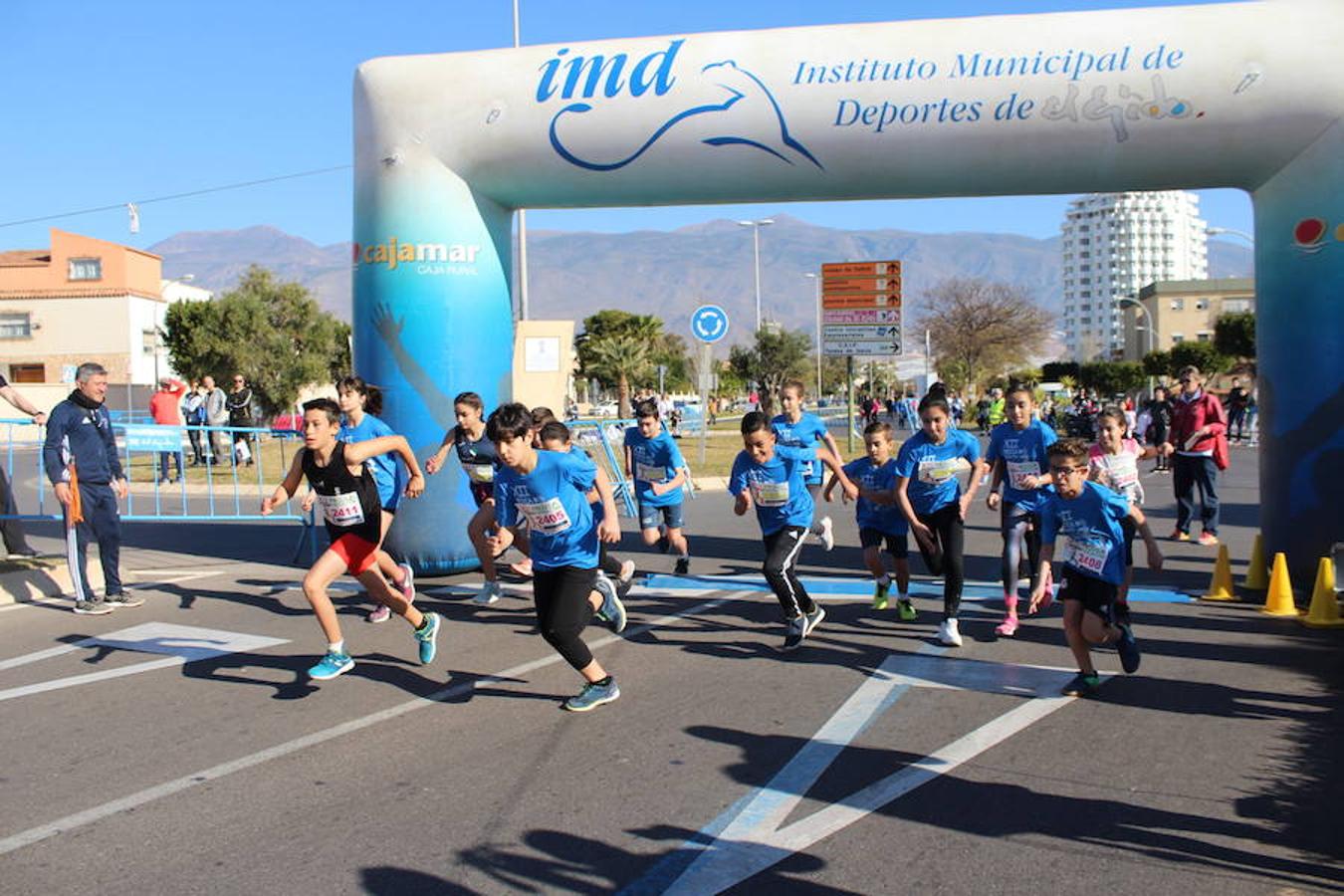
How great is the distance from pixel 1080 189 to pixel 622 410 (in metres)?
24.9

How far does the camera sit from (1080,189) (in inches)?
394

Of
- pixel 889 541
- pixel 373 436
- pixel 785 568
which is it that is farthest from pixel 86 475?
pixel 889 541

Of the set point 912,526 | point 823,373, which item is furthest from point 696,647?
point 823,373

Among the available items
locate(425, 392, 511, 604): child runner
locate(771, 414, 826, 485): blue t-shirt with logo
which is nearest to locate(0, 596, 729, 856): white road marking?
locate(425, 392, 511, 604): child runner

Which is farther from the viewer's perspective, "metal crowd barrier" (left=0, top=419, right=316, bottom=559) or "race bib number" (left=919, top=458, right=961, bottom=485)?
"metal crowd barrier" (left=0, top=419, right=316, bottom=559)

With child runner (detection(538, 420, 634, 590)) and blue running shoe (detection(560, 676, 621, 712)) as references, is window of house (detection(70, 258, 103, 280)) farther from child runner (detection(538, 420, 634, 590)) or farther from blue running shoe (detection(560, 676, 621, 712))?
blue running shoe (detection(560, 676, 621, 712))

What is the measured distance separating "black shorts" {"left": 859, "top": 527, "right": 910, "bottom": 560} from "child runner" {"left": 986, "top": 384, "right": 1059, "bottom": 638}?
0.68 meters

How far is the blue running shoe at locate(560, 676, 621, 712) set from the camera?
236 inches

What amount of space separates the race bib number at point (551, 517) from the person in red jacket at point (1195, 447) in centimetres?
810

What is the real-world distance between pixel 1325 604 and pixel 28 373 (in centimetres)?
6141

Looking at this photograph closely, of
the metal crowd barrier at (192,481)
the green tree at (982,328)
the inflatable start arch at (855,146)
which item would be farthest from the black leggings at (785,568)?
the green tree at (982,328)

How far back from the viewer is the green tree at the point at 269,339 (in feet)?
126

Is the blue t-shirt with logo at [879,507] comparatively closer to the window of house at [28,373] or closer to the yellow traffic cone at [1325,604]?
the yellow traffic cone at [1325,604]

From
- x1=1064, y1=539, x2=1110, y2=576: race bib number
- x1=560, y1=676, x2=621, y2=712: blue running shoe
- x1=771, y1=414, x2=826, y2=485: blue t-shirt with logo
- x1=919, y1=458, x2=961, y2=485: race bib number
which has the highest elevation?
x1=771, y1=414, x2=826, y2=485: blue t-shirt with logo
